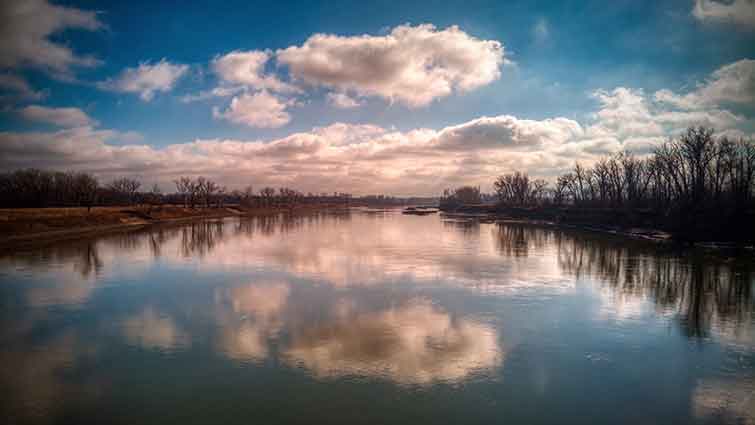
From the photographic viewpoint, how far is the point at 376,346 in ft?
30.5

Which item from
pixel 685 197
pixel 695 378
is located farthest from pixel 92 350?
pixel 685 197

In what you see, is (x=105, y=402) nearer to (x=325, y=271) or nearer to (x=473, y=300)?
(x=473, y=300)

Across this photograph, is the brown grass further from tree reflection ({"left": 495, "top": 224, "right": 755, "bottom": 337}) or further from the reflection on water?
tree reflection ({"left": 495, "top": 224, "right": 755, "bottom": 337})

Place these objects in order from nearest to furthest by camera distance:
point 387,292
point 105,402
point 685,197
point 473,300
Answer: point 105,402, point 473,300, point 387,292, point 685,197

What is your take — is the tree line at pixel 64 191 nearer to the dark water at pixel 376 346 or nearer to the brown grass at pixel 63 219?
the brown grass at pixel 63 219

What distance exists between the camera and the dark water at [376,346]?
6699 mm

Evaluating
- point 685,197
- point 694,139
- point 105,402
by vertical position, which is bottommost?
point 105,402

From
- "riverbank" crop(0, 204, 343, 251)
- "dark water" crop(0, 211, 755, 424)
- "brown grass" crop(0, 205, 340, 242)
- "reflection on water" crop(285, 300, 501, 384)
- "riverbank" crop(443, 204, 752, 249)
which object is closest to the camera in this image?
"dark water" crop(0, 211, 755, 424)

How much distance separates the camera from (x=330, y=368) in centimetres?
813

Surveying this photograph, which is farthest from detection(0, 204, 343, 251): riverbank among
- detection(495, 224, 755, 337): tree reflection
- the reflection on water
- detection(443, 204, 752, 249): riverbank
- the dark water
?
detection(443, 204, 752, 249): riverbank

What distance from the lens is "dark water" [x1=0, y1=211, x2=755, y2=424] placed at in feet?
22.0

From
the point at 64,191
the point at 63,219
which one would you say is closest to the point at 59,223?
the point at 63,219

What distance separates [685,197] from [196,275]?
44.2 metres

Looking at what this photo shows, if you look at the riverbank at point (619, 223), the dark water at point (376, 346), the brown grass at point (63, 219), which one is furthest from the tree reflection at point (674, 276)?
the brown grass at point (63, 219)
